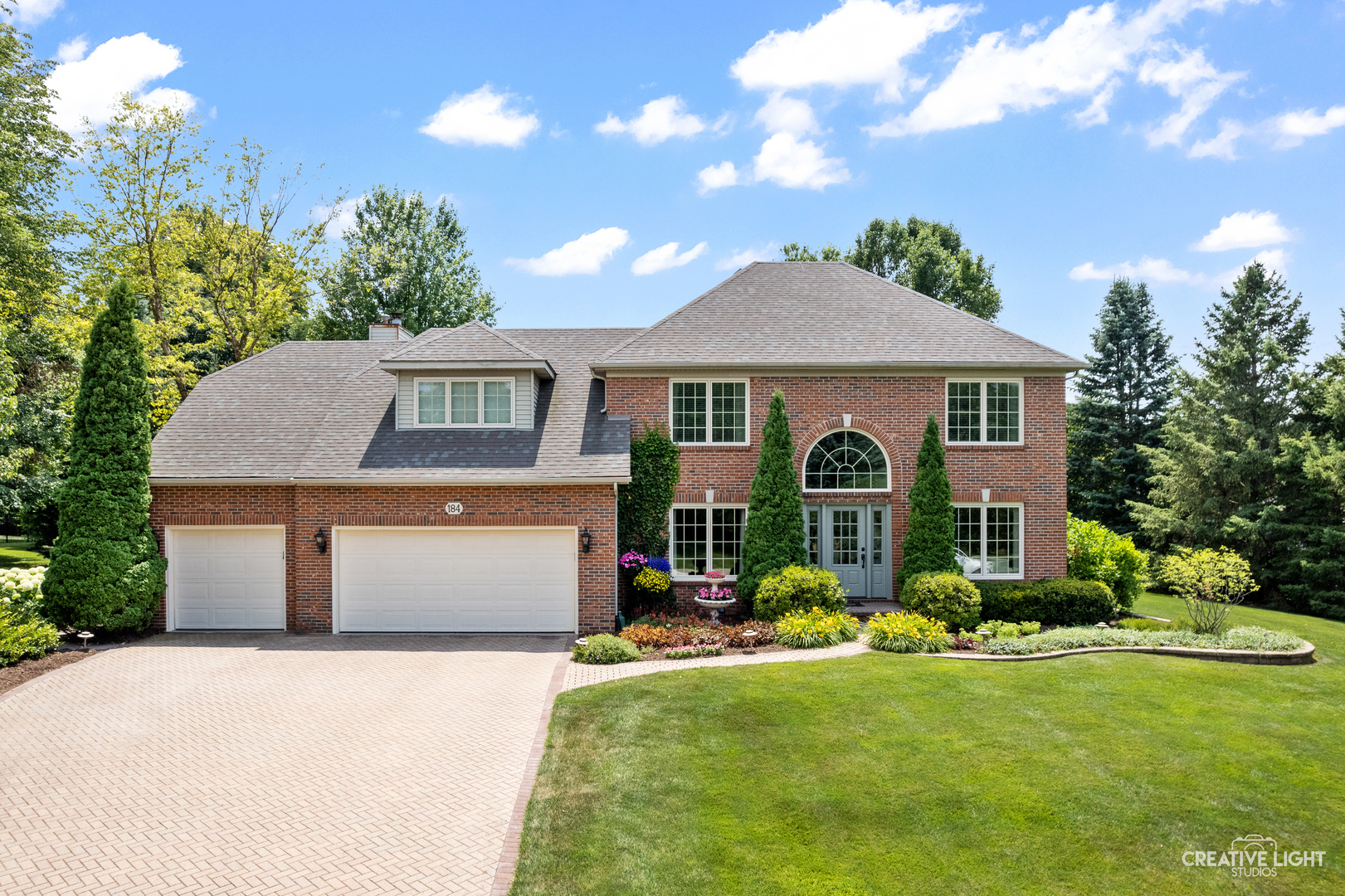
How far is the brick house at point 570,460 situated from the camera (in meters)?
14.3

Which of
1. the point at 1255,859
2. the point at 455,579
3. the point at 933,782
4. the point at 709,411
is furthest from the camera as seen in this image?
the point at 709,411

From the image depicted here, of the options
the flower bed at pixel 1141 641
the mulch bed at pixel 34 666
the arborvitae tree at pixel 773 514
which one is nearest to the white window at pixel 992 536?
the flower bed at pixel 1141 641

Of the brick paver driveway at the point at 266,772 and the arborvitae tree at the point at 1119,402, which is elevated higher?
the arborvitae tree at the point at 1119,402

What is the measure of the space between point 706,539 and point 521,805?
9494 mm

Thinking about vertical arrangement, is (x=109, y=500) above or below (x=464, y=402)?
below

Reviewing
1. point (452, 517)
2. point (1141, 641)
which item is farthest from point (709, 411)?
point (1141, 641)

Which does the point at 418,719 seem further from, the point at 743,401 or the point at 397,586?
the point at 743,401

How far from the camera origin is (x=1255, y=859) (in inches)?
237

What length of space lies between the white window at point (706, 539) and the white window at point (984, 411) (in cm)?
514

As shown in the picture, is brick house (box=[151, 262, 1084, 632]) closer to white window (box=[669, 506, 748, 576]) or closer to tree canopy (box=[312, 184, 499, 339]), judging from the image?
white window (box=[669, 506, 748, 576])

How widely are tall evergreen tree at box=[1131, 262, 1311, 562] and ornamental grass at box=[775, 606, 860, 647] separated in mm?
17692

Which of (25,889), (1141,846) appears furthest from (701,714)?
(25,889)

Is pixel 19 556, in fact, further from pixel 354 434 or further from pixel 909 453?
pixel 909 453

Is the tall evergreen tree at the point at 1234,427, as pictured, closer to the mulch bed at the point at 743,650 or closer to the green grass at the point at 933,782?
the green grass at the point at 933,782
